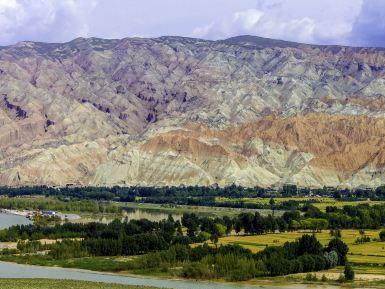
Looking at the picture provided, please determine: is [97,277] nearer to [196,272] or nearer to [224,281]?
[196,272]

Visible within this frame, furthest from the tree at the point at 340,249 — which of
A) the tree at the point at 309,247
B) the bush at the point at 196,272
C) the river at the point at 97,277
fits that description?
the bush at the point at 196,272

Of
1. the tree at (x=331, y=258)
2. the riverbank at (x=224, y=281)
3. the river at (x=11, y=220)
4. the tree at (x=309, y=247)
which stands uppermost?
the river at (x=11, y=220)

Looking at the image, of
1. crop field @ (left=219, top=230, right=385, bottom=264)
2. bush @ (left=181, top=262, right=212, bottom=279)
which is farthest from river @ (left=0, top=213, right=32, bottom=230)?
bush @ (left=181, top=262, right=212, bottom=279)

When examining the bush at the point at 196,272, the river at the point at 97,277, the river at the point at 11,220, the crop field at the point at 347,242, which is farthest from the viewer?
the river at the point at 11,220

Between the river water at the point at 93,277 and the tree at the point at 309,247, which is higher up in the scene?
the tree at the point at 309,247

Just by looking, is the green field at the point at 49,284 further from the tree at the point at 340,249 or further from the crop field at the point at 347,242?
the crop field at the point at 347,242

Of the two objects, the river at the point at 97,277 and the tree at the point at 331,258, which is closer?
the river at the point at 97,277

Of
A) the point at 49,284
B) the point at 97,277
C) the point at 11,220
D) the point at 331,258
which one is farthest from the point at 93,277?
the point at 11,220

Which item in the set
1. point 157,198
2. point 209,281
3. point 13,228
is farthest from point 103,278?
point 157,198
